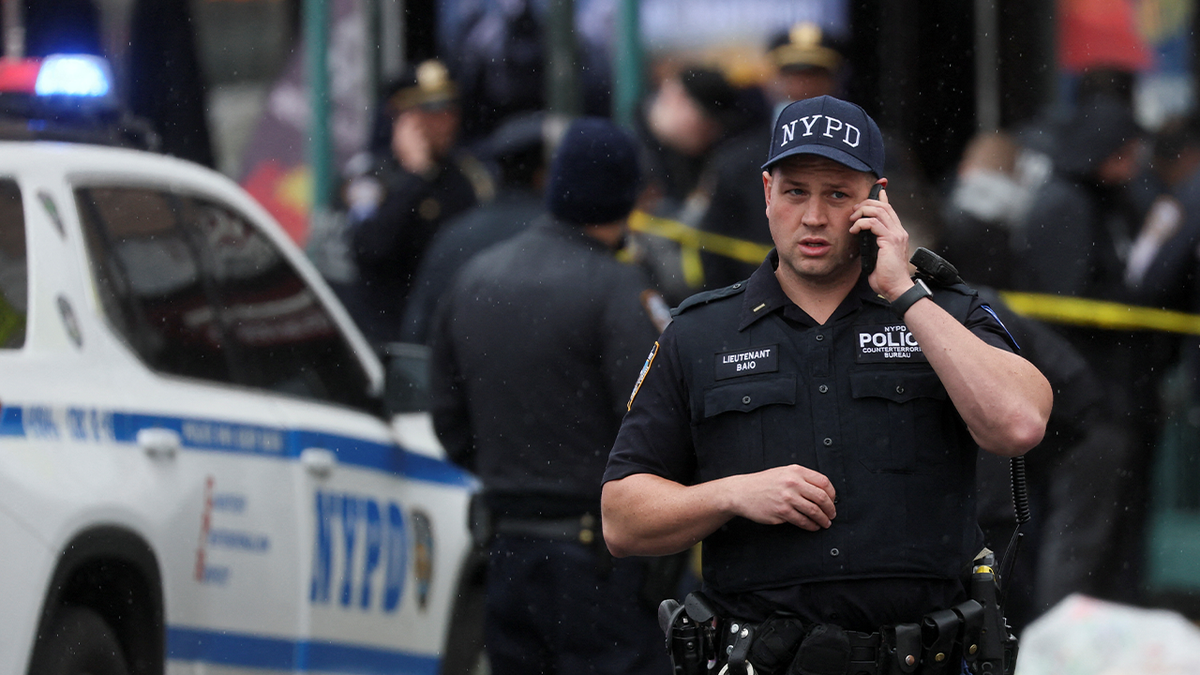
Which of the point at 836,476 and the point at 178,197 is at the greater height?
the point at 178,197

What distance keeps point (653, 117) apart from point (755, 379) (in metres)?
4.89

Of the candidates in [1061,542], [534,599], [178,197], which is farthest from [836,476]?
[1061,542]

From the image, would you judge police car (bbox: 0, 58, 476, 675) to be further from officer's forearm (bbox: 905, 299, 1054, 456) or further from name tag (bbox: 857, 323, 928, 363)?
officer's forearm (bbox: 905, 299, 1054, 456)

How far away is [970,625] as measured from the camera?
3252 mm

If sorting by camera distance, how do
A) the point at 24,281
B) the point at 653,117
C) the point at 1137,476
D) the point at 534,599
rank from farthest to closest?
the point at 653,117
the point at 1137,476
the point at 534,599
the point at 24,281

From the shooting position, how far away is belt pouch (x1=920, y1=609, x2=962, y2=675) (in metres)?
3.20

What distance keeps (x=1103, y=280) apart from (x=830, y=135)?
12.5 ft

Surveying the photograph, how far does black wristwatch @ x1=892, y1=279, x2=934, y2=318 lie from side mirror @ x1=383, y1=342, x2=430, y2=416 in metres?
2.42

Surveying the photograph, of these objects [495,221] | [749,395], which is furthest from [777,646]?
[495,221]

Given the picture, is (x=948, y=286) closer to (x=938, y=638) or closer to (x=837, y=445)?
(x=837, y=445)

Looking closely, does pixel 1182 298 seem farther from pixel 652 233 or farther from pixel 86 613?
pixel 86 613

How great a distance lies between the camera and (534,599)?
16.2ft

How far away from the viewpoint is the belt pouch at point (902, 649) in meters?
3.17

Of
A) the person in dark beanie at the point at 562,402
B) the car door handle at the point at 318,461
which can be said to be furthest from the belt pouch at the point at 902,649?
the car door handle at the point at 318,461
